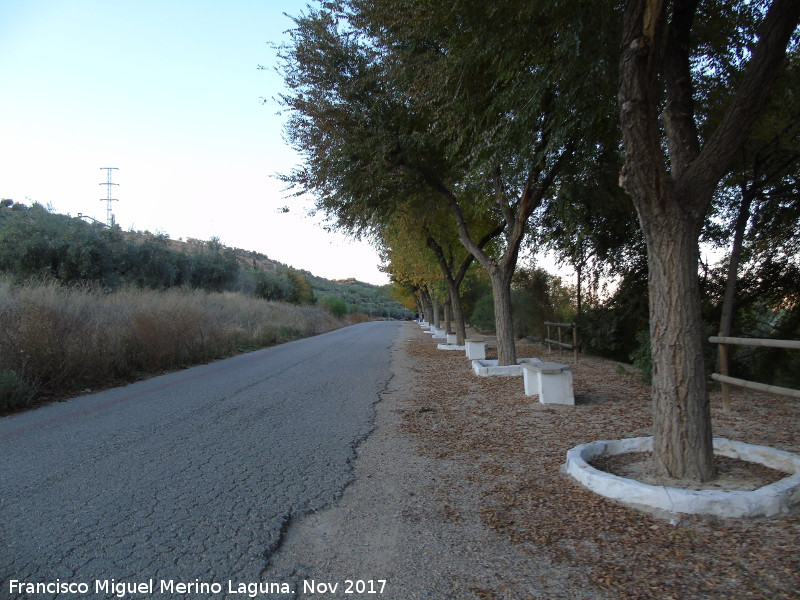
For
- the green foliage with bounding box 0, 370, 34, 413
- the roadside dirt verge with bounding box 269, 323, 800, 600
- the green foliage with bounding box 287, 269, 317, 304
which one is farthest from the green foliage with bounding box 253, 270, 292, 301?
the roadside dirt verge with bounding box 269, 323, 800, 600

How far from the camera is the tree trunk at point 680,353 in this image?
401 cm

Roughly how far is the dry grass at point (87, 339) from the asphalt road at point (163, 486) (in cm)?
111

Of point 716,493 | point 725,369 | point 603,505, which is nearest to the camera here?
point 716,493

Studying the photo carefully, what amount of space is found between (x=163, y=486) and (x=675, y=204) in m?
4.81

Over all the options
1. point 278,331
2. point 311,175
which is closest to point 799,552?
point 311,175

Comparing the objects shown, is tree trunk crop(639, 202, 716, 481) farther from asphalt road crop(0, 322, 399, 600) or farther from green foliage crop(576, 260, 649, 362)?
green foliage crop(576, 260, 649, 362)

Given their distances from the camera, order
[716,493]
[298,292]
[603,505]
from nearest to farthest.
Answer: [716,493], [603,505], [298,292]

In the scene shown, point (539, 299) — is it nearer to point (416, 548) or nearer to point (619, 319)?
point (619, 319)

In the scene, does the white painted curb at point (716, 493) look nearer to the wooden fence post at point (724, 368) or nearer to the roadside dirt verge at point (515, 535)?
the roadside dirt verge at point (515, 535)

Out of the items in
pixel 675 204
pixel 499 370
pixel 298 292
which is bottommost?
pixel 499 370

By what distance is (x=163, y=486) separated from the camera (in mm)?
4281

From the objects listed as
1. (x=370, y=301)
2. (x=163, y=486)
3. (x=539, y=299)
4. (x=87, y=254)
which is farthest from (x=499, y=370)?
A: (x=370, y=301)

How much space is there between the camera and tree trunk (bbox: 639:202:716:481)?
401 cm

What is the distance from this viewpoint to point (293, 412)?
7.54 meters
